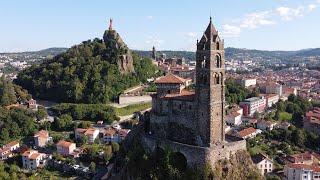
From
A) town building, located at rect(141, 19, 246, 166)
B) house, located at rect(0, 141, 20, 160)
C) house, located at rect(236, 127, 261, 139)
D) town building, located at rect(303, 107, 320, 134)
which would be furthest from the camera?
town building, located at rect(303, 107, 320, 134)

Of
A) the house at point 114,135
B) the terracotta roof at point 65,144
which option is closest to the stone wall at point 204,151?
the terracotta roof at point 65,144

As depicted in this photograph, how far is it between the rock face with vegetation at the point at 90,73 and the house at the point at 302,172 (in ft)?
107

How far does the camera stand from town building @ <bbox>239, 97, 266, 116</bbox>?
74812 mm

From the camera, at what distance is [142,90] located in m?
71.5

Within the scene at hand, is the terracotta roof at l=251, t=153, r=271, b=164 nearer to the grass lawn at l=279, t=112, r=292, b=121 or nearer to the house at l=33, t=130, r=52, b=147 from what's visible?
the grass lawn at l=279, t=112, r=292, b=121

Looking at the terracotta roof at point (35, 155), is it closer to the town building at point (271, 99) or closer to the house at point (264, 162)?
the house at point (264, 162)

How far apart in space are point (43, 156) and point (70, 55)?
29922 millimetres

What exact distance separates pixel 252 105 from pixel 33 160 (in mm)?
40759

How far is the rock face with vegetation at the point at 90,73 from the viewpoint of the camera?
2739 inches

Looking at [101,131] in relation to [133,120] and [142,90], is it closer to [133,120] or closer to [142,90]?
[133,120]

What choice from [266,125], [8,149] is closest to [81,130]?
[8,149]

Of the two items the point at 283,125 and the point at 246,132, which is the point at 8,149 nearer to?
the point at 246,132

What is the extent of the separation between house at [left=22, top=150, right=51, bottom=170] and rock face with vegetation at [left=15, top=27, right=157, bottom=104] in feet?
56.9

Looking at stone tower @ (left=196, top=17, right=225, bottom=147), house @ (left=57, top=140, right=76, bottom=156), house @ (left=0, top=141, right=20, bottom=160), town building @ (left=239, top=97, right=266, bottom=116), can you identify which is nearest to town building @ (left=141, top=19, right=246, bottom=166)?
stone tower @ (left=196, top=17, right=225, bottom=147)
